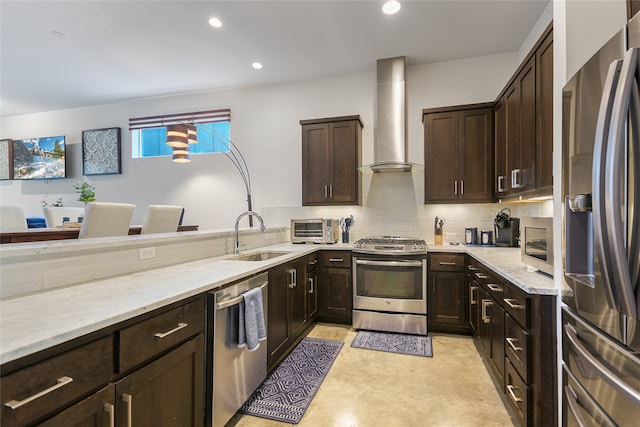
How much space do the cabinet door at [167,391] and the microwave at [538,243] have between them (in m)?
1.95

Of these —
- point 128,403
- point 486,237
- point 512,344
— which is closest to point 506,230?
point 486,237

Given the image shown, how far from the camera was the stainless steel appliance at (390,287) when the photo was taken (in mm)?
3096

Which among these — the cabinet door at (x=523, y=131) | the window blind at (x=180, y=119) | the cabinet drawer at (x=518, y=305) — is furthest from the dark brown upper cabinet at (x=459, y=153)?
the window blind at (x=180, y=119)

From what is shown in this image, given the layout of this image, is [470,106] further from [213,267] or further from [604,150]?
[213,267]

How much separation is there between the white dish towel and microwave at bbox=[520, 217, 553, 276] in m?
1.73

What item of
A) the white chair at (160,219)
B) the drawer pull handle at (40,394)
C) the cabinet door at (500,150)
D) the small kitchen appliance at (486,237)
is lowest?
the drawer pull handle at (40,394)

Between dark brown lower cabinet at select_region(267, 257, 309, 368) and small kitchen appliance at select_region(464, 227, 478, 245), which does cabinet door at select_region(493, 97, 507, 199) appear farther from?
dark brown lower cabinet at select_region(267, 257, 309, 368)

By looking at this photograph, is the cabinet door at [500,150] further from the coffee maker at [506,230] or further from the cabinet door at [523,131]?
the coffee maker at [506,230]

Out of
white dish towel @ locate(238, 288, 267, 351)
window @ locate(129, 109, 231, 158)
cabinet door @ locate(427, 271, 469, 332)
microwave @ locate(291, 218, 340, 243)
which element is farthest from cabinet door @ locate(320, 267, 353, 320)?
window @ locate(129, 109, 231, 158)

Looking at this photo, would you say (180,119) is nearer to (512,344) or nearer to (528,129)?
(528,129)

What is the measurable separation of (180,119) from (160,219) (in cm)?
224

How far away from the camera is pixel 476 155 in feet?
10.9

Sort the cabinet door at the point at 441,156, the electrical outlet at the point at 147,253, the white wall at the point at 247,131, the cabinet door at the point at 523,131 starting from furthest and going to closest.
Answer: the white wall at the point at 247,131 < the cabinet door at the point at 441,156 < the cabinet door at the point at 523,131 < the electrical outlet at the point at 147,253

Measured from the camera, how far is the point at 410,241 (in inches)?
134
